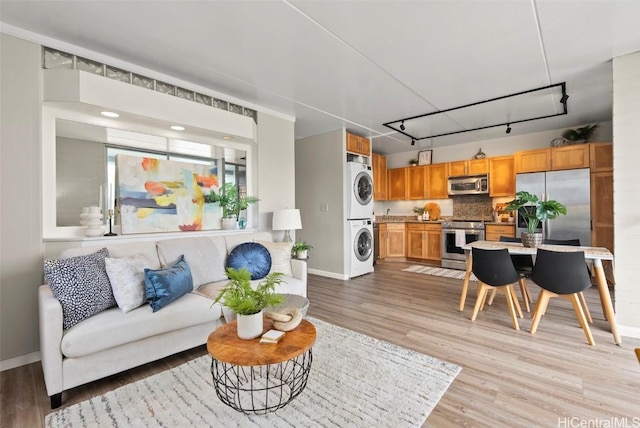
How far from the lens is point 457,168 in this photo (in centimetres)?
620

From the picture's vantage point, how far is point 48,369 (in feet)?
5.72

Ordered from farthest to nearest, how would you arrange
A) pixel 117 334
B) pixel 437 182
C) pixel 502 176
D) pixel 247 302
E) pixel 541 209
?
pixel 437 182 < pixel 502 176 < pixel 541 209 < pixel 117 334 < pixel 247 302

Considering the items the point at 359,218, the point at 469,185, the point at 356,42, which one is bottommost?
the point at 359,218

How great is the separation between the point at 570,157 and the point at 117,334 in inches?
248

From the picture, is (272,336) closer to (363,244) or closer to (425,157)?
(363,244)

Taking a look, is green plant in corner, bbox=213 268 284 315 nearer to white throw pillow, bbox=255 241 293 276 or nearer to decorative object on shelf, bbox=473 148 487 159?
white throw pillow, bbox=255 241 293 276

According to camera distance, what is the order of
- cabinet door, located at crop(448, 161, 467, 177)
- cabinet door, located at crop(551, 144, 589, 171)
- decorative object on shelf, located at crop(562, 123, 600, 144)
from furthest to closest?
cabinet door, located at crop(448, 161, 467, 177) < decorative object on shelf, located at crop(562, 123, 600, 144) < cabinet door, located at crop(551, 144, 589, 171)

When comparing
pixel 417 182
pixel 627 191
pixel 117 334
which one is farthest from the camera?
pixel 417 182

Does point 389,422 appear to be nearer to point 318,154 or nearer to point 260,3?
point 260,3

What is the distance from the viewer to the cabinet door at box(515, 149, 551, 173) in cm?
485

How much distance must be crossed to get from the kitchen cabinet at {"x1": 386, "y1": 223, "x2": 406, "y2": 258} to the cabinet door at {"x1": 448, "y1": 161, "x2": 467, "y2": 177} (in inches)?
61.6


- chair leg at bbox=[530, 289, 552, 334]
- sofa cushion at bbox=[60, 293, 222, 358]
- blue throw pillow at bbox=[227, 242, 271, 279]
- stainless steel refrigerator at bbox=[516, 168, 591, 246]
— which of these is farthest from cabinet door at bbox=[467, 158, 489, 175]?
sofa cushion at bbox=[60, 293, 222, 358]

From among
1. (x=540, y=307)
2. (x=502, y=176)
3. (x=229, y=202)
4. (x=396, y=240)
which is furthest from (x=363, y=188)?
(x=540, y=307)

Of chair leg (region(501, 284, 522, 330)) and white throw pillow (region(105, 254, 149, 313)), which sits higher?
white throw pillow (region(105, 254, 149, 313))
